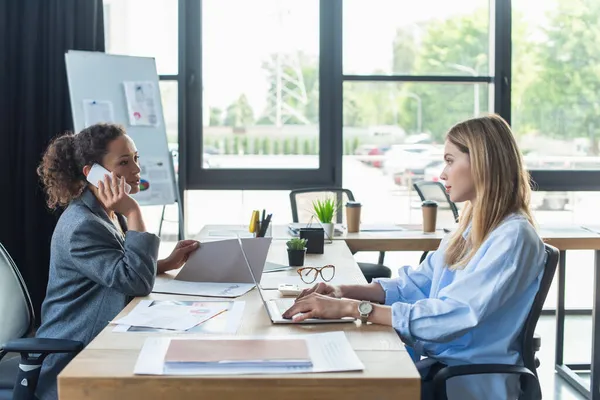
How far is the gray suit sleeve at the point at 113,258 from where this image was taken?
83.4 inches

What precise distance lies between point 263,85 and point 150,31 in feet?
2.69

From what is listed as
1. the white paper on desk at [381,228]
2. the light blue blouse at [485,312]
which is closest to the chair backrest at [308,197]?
the white paper on desk at [381,228]

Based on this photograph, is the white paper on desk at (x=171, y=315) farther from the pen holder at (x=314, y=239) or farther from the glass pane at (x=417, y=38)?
the glass pane at (x=417, y=38)

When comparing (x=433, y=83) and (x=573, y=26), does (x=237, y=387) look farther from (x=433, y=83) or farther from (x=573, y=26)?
(x=573, y=26)

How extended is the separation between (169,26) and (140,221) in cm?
293

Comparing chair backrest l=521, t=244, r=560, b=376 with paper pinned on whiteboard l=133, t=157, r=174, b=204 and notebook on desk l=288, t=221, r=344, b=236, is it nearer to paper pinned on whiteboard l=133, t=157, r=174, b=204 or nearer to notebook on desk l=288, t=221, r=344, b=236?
notebook on desk l=288, t=221, r=344, b=236

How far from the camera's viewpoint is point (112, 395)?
138 cm

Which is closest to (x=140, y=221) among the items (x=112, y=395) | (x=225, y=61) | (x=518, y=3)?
(x=112, y=395)

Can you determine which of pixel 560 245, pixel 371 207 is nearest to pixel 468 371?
pixel 560 245

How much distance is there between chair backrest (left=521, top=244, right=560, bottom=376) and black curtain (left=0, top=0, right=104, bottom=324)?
3.50m

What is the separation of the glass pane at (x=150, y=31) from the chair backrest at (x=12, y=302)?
9.60 feet

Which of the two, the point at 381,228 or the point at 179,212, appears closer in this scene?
the point at 381,228

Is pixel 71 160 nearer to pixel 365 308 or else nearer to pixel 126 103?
pixel 365 308

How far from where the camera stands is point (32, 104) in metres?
4.64
